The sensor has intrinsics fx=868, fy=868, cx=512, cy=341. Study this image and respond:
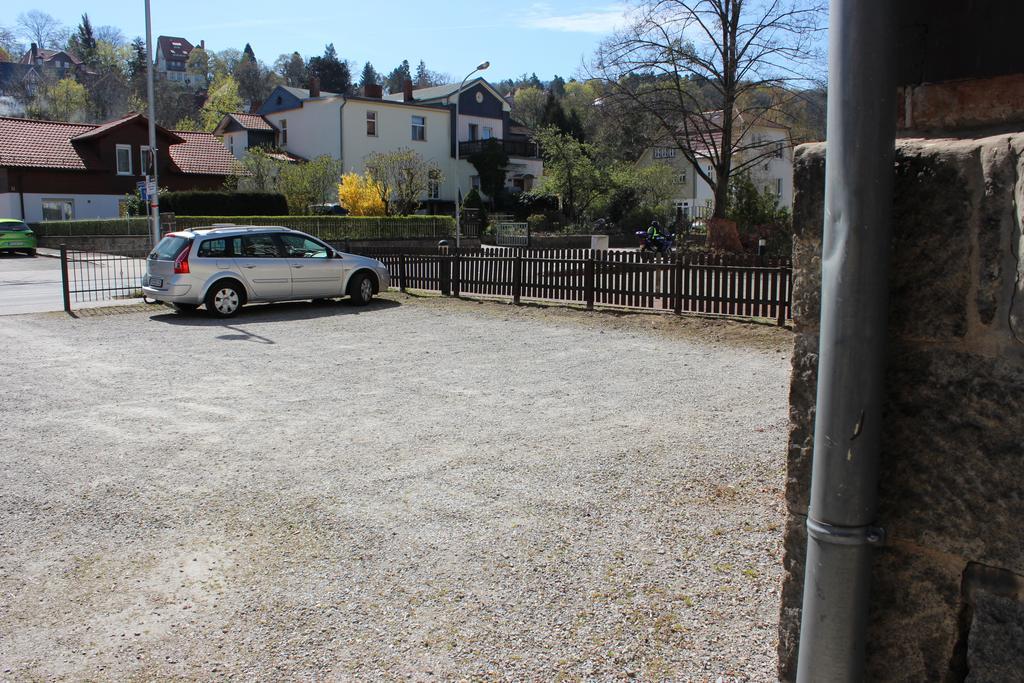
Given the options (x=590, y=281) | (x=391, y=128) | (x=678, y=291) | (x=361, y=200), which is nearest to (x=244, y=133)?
(x=391, y=128)

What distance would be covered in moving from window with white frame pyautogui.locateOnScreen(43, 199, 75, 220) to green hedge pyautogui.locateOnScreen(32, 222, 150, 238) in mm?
4135

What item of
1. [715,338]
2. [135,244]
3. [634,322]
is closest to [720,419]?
[715,338]

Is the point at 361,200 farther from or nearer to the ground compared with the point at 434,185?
nearer to the ground

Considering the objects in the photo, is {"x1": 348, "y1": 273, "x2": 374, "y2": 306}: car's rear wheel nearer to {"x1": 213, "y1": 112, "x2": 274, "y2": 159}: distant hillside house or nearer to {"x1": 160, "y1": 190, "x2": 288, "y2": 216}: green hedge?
{"x1": 160, "y1": 190, "x2": 288, "y2": 216}: green hedge

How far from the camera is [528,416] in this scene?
8016mm

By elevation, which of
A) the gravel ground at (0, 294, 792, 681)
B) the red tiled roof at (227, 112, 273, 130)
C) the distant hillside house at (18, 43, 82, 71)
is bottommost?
the gravel ground at (0, 294, 792, 681)

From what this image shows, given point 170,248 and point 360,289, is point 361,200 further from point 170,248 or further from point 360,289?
point 170,248

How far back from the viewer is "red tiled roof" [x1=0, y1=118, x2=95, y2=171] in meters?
43.2

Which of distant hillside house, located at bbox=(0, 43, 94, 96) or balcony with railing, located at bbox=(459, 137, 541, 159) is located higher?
distant hillside house, located at bbox=(0, 43, 94, 96)

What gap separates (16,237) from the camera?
34.4 m

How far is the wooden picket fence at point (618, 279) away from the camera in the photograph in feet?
46.2

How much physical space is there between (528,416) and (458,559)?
135 inches

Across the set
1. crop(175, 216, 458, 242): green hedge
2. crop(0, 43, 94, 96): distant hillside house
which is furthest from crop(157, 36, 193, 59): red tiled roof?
crop(175, 216, 458, 242): green hedge

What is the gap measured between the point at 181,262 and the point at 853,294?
595 inches
